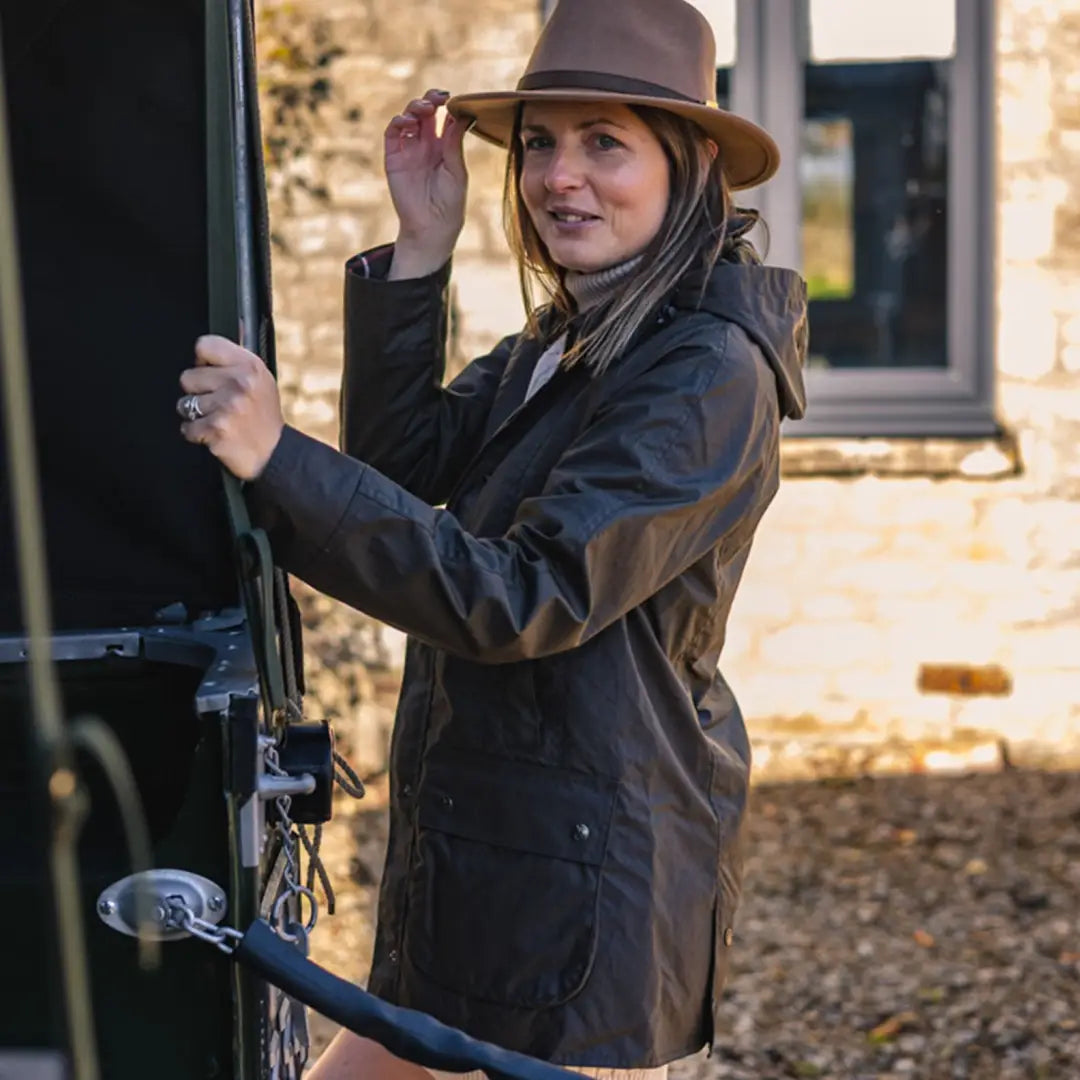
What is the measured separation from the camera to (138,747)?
2297 millimetres

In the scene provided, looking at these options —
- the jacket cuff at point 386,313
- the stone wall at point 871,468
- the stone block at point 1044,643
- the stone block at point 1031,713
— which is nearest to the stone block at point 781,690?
the stone wall at point 871,468

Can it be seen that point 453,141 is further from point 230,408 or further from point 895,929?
point 895,929

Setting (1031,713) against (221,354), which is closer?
(221,354)

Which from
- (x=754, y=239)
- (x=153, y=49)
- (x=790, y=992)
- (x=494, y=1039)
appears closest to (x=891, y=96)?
(x=754, y=239)

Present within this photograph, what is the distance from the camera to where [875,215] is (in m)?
6.44

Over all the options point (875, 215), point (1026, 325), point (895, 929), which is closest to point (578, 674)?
point (895, 929)

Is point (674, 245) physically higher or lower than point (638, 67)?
lower

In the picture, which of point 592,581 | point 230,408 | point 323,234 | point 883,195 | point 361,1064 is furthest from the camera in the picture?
point 883,195

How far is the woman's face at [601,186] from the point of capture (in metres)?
2.18

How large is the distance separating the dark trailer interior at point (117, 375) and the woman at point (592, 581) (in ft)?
0.99

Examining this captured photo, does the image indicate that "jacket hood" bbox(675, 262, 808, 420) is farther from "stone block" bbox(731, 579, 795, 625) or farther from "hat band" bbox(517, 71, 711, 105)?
"stone block" bbox(731, 579, 795, 625)

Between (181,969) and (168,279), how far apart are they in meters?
0.97

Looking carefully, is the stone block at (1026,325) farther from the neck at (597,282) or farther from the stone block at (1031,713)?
the neck at (597,282)

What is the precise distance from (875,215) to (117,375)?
4.51m
